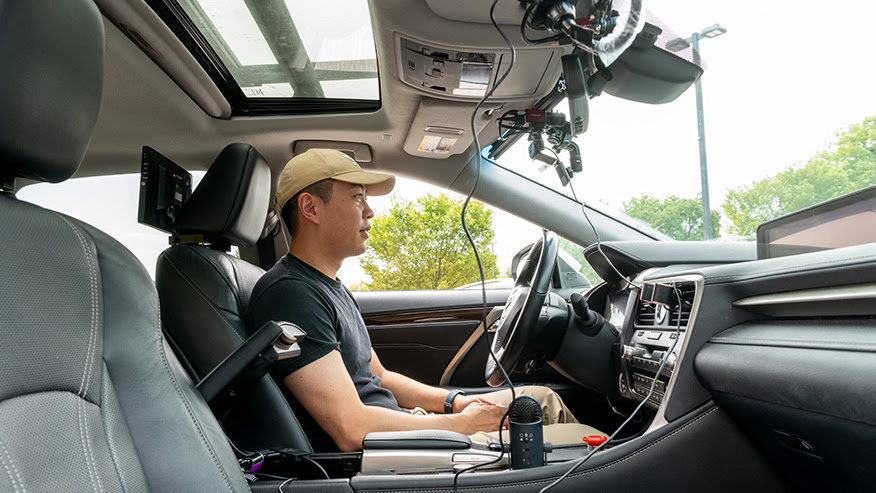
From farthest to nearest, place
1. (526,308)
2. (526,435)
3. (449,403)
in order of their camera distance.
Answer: (449,403) → (526,308) → (526,435)

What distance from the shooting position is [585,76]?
207cm

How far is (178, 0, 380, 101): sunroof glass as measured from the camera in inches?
79.7

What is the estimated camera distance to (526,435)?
48.4 inches

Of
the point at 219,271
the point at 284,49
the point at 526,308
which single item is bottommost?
the point at 526,308

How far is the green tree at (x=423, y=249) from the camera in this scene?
349 cm

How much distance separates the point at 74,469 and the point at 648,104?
2149mm

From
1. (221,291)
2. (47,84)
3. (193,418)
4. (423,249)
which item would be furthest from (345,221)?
(423,249)

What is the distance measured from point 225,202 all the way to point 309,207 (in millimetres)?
293

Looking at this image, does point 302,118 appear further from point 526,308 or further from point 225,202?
point 526,308

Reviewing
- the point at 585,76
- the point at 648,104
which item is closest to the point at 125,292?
the point at 585,76

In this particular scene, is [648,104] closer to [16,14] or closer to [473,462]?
[473,462]

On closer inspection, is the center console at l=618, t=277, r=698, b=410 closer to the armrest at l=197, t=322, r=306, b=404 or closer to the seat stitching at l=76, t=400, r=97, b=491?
the armrest at l=197, t=322, r=306, b=404

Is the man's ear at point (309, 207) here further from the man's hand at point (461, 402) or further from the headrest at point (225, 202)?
the man's hand at point (461, 402)

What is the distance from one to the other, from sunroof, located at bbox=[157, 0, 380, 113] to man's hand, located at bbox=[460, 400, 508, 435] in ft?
4.74
